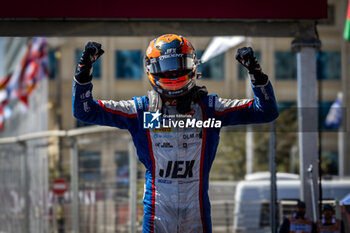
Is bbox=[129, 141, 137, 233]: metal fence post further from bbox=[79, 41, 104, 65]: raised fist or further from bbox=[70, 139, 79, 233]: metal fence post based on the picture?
bbox=[79, 41, 104, 65]: raised fist

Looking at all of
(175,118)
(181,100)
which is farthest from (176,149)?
(181,100)

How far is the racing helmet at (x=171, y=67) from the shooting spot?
13.5 feet

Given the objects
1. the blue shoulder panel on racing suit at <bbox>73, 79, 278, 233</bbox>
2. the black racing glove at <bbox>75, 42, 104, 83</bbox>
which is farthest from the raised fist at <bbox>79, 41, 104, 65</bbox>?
the blue shoulder panel on racing suit at <bbox>73, 79, 278, 233</bbox>

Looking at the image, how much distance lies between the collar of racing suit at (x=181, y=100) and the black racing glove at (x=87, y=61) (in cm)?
50

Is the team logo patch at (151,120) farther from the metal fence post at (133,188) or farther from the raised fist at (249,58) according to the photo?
the metal fence post at (133,188)

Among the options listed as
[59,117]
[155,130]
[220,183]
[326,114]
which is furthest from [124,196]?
[59,117]

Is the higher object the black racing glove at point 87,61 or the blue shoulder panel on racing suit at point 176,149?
the black racing glove at point 87,61

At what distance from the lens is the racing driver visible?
4078 mm

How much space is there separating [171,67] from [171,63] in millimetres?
31

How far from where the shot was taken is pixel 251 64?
4004 mm

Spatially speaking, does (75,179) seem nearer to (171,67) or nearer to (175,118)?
(175,118)

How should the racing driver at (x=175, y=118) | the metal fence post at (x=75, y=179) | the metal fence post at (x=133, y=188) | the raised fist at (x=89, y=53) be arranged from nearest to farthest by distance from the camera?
the raised fist at (x=89, y=53) < the racing driver at (x=175, y=118) < the metal fence post at (x=133, y=188) < the metal fence post at (x=75, y=179)

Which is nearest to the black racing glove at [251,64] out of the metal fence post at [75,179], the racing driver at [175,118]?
the racing driver at [175,118]

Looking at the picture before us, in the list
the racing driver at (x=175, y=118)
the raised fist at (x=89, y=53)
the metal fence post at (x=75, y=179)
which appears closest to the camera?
the raised fist at (x=89, y=53)
